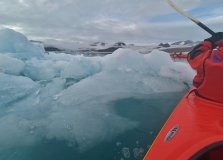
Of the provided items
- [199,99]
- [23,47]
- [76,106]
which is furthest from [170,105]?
[23,47]

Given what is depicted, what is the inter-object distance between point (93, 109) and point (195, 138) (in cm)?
196

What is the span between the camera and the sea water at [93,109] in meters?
2.13

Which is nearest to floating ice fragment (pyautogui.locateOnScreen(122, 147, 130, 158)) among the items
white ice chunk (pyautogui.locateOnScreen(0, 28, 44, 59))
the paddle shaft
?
the paddle shaft

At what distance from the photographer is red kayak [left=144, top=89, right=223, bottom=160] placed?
108 cm

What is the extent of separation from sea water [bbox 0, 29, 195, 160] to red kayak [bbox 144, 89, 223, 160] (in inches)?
25.8

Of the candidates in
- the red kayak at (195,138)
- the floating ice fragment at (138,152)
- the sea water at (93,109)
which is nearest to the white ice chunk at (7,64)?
the sea water at (93,109)

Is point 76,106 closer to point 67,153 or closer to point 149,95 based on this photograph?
point 67,153

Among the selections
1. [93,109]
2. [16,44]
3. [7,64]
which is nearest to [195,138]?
[93,109]

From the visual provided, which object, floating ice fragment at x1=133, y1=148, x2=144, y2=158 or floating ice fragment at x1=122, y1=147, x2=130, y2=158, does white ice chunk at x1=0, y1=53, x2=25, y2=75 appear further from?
floating ice fragment at x1=133, y1=148, x2=144, y2=158

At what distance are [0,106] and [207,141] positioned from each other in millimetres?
3461

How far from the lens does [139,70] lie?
171 inches

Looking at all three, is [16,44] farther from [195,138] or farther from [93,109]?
[195,138]

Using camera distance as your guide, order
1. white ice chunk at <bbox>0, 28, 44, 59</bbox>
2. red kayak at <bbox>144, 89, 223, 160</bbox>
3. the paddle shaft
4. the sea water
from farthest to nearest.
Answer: white ice chunk at <bbox>0, 28, 44, 59</bbox>, the paddle shaft, the sea water, red kayak at <bbox>144, 89, 223, 160</bbox>

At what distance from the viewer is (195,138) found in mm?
1273
